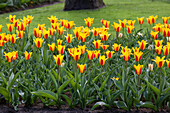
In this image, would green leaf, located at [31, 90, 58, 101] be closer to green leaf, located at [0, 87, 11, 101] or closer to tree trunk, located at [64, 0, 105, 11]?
green leaf, located at [0, 87, 11, 101]

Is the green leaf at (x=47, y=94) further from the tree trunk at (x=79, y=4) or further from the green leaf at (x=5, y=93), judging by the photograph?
the tree trunk at (x=79, y=4)

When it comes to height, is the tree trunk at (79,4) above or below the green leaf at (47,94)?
above

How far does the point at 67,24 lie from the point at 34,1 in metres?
8.05

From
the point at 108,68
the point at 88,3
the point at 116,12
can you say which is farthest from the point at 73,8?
the point at 108,68

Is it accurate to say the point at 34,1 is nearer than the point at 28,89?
No

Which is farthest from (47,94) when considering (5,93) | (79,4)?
(79,4)

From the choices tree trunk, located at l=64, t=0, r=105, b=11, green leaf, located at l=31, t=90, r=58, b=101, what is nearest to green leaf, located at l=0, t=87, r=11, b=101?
green leaf, located at l=31, t=90, r=58, b=101

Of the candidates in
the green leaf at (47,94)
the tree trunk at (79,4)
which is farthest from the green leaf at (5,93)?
the tree trunk at (79,4)

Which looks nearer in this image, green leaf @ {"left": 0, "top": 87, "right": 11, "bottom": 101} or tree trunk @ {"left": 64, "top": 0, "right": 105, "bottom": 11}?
green leaf @ {"left": 0, "top": 87, "right": 11, "bottom": 101}

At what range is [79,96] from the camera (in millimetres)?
2639

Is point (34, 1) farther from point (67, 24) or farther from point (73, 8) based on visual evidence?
point (67, 24)

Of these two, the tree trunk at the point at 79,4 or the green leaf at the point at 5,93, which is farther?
the tree trunk at the point at 79,4

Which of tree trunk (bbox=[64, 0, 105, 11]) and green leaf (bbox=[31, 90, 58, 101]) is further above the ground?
tree trunk (bbox=[64, 0, 105, 11])

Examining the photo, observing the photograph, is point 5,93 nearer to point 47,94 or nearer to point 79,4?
point 47,94
